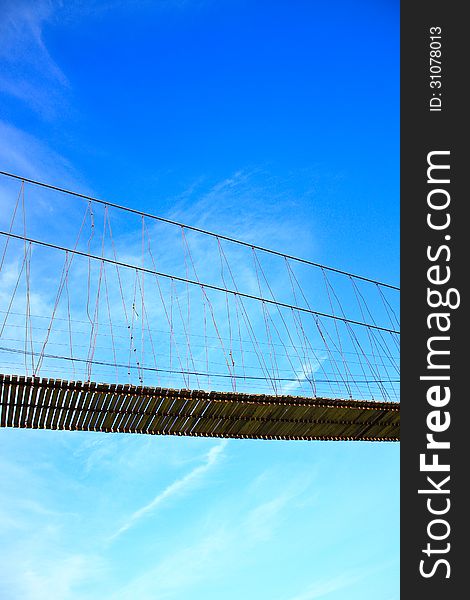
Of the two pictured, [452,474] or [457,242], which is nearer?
[452,474]

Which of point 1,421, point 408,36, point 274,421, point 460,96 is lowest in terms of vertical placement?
point 1,421

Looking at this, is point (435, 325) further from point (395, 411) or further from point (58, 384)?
point (395, 411)

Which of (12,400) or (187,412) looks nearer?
(12,400)

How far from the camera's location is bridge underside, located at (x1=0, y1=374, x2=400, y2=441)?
34.3 ft

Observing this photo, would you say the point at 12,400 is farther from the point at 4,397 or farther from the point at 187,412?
the point at 187,412

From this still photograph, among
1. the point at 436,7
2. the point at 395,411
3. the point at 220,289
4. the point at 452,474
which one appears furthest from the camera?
the point at 220,289

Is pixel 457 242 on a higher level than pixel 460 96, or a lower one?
lower

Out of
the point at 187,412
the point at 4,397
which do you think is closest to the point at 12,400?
the point at 4,397

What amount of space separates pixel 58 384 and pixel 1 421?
1.25 metres

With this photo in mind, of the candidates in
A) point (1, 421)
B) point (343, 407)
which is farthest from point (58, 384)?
point (343, 407)

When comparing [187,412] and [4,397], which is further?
[187,412]

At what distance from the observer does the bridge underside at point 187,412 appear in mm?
10453

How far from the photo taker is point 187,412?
38.7 ft

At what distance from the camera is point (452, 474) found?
729cm
